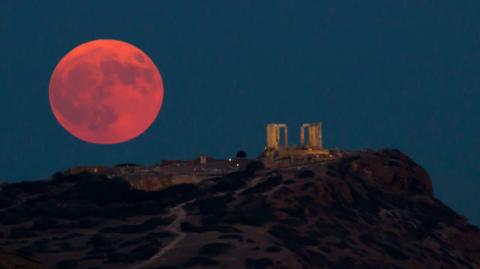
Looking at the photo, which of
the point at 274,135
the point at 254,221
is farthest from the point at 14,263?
the point at 274,135

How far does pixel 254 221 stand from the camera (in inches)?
3839

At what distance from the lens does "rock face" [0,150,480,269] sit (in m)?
87.9

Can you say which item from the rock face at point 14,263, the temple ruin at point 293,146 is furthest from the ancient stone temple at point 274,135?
the rock face at point 14,263

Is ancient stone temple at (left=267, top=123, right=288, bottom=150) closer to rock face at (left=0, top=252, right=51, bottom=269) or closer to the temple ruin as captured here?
the temple ruin

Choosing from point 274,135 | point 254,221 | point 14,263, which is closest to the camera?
point 14,263

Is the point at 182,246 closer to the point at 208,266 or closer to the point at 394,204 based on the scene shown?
the point at 208,266

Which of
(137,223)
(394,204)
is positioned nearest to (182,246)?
(137,223)

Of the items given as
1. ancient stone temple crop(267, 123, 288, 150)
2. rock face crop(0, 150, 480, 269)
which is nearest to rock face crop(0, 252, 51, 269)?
rock face crop(0, 150, 480, 269)

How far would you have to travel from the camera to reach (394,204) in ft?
396

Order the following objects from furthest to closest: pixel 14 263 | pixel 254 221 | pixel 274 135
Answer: pixel 274 135, pixel 254 221, pixel 14 263

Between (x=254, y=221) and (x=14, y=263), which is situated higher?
(x=254, y=221)

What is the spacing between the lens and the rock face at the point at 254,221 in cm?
8794

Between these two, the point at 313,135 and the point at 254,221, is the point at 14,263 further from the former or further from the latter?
the point at 313,135

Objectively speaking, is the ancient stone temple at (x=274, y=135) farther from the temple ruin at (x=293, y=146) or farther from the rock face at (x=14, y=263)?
the rock face at (x=14, y=263)
